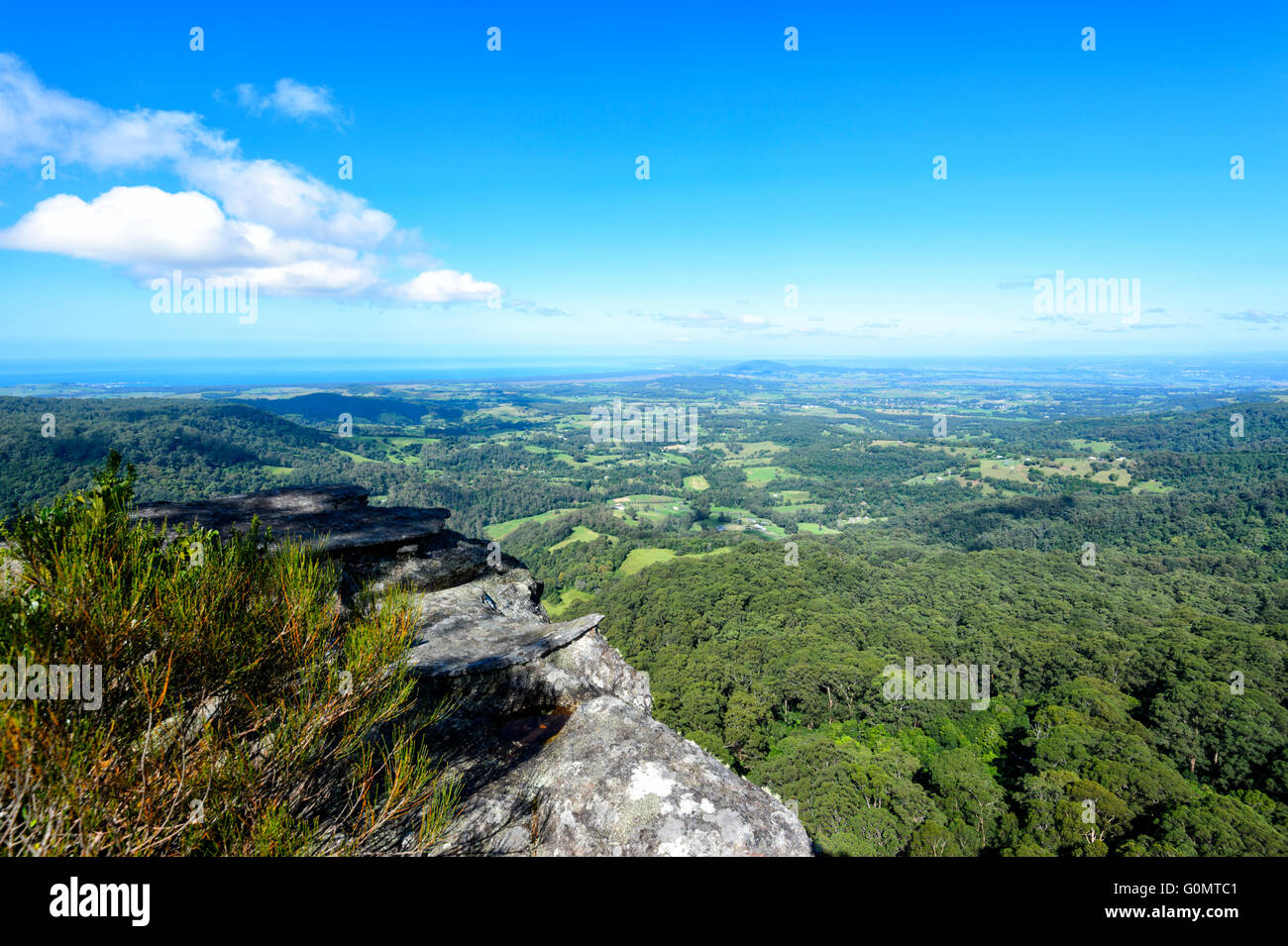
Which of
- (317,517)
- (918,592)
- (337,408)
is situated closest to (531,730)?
(317,517)

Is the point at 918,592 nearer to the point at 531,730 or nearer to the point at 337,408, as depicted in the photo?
the point at 531,730

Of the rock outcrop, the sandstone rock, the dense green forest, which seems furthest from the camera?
the dense green forest

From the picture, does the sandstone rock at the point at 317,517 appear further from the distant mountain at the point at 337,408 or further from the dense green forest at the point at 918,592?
the distant mountain at the point at 337,408

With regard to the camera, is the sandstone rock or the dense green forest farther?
the dense green forest

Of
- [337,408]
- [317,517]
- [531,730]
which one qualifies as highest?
[337,408]

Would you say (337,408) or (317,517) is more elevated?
(337,408)

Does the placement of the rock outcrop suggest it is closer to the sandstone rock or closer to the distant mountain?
the sandstone rock

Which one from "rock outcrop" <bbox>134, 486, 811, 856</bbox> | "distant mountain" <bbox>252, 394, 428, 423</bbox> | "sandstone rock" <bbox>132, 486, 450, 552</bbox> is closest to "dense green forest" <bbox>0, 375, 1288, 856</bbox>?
"rock outcrop" <bbox>134, 486, 811, 856</bbox>
